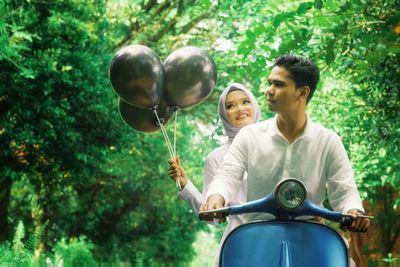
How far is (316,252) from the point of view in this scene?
3.75m

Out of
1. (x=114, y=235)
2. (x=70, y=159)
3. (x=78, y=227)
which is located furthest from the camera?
(x=114, y=235)

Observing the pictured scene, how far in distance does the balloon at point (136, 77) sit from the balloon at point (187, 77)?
0.18 meters

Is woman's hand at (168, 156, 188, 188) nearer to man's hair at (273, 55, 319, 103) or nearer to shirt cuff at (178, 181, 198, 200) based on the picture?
shirt cuff at (178, 181, 198, 200)

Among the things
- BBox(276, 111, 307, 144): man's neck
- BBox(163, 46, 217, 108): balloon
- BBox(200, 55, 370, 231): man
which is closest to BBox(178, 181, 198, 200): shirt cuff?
BBox(163, 46, 217, 108): balloon

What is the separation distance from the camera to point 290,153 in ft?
14.1

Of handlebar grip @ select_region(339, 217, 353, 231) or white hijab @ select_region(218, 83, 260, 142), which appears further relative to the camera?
white hijab @ select_region(218, 83, 260, 142)

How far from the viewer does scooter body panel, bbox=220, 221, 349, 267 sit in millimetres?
3736

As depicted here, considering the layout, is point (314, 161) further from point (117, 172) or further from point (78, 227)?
point (78, 227)

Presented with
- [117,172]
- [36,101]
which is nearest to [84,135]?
[36,101]

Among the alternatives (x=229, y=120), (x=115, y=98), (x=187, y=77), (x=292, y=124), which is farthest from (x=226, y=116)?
(x=115, y=98)

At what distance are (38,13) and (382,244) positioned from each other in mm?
10776

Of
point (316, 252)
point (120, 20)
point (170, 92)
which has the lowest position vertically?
point (316, 252)

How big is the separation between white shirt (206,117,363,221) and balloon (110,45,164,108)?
2.78 meters

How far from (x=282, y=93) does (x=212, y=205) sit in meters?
0.74
